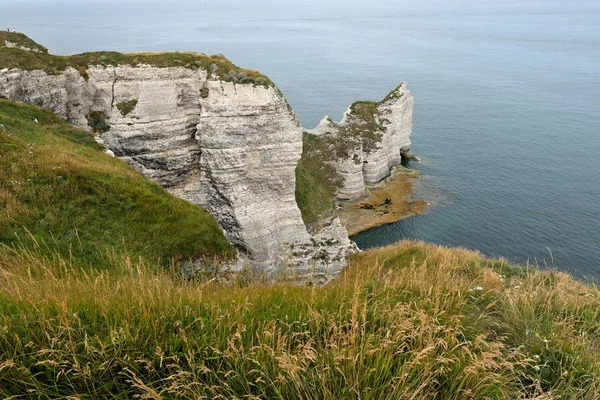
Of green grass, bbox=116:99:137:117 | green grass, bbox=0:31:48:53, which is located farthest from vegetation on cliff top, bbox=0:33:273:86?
green grass, bbox=116:99:137:117

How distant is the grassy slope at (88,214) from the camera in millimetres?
10188

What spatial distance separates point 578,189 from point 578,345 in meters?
57.0

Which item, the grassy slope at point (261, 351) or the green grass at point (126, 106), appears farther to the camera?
the green grass at point (126, 106)

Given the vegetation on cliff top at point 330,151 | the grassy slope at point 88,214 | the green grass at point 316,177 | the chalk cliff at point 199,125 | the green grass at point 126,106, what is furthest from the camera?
the vegetation on cliff top at point 330,151

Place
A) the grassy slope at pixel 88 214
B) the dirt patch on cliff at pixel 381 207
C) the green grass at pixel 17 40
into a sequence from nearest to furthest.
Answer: the grassy slope at pixel 88 214, the green grass at pixel 17 40, the dirt patch on cliff at pixel 381 207

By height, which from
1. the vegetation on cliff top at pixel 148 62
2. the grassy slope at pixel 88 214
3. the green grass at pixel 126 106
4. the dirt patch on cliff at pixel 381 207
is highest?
the vegetation on cliff top at pixel 148 62

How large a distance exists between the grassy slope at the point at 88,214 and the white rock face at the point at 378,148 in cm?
3492

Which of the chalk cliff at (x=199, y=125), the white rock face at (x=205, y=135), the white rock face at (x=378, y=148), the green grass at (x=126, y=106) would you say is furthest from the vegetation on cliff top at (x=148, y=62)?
the white rock face at (x=378, y=148)

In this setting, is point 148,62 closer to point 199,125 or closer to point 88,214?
point 199,125

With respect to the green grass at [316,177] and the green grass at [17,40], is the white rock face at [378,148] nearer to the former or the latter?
the green grass at [316,177]

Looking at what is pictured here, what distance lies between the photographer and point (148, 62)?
3089 centimetres

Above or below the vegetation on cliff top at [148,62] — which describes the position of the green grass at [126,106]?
below

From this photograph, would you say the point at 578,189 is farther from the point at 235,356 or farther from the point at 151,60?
the point at 235,356

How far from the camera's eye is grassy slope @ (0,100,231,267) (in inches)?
401
